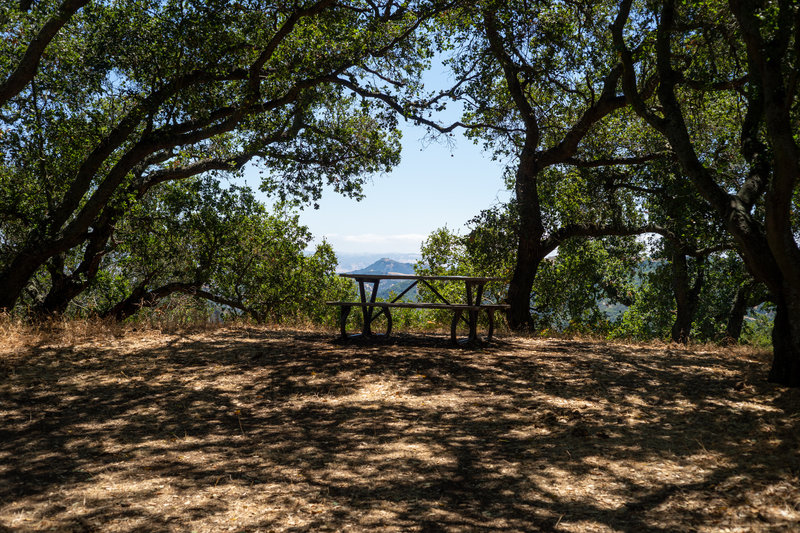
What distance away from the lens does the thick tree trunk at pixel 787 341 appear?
18.7 feet

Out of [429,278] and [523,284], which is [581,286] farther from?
[429,278]

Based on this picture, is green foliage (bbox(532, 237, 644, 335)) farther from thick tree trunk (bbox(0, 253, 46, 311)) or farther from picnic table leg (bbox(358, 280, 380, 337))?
thick tree trunk (bbox(0, 253, 46, 311))

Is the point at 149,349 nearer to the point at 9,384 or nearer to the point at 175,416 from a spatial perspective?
the point at 9,384

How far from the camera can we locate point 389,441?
4.55 metres

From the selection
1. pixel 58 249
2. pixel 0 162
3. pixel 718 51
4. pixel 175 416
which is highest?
pixel 718 51

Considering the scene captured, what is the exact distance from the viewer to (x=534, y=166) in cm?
1148

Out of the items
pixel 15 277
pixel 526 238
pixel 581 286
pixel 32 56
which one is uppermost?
pixel 32 56

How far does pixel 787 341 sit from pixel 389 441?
4.35 m

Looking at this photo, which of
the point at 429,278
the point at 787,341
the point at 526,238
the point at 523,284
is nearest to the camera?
the point at 787,341

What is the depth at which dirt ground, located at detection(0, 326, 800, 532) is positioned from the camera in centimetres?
329

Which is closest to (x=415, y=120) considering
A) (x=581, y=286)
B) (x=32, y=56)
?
(x=32, y=56)

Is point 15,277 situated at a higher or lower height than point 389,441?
higher

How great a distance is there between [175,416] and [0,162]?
1030cm

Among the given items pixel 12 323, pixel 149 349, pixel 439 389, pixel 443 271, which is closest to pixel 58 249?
pixel 12 323
